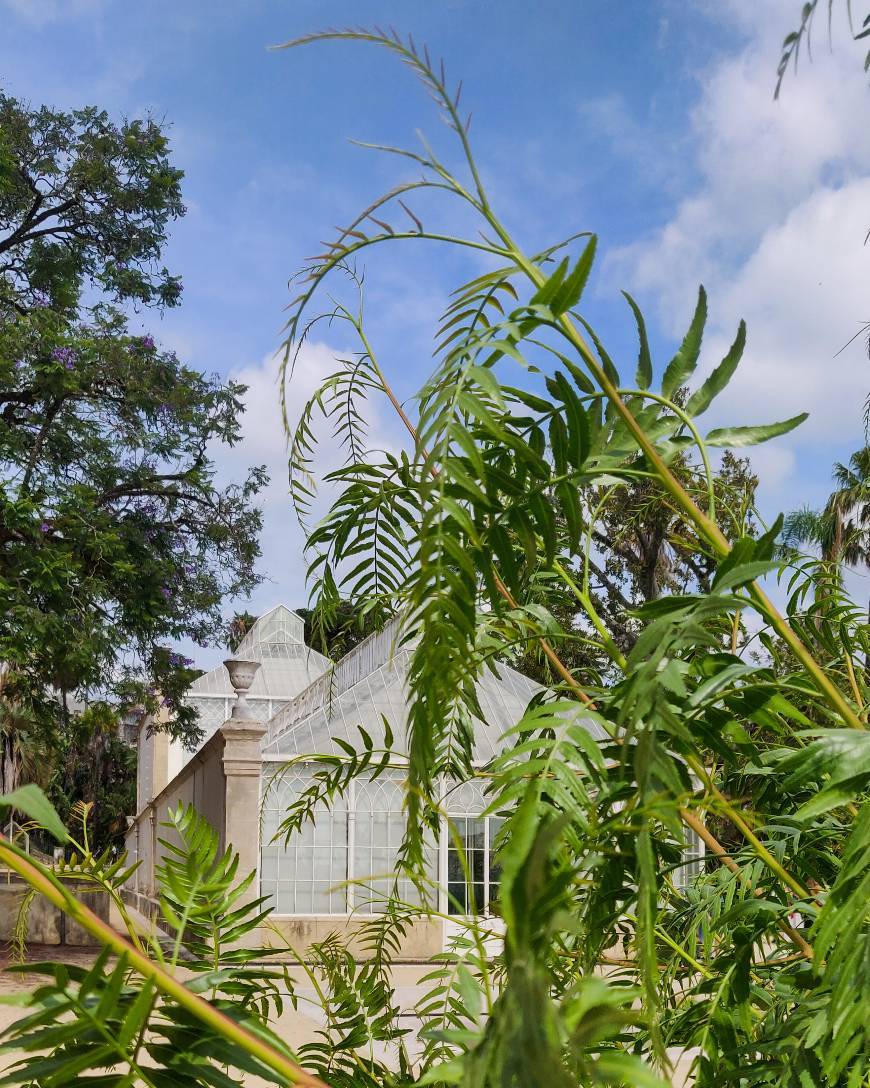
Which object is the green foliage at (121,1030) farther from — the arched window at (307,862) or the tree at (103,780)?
the tree at (103,780)

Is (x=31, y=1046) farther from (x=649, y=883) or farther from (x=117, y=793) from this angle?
(x=117, y=793)

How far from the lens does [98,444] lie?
11773 mm

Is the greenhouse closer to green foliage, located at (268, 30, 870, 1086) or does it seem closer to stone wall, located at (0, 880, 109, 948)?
stone wall, located at (0, 880, 109, 948)

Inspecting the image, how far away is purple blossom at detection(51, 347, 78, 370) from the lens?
36.8ft

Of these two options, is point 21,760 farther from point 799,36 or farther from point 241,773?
point 799,36

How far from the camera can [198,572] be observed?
12.4 m

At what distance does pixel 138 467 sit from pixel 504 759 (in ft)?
A: 38.3

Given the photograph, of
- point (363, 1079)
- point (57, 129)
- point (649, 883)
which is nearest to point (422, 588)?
point (649, 883)

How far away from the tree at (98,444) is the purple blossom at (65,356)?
2 cm

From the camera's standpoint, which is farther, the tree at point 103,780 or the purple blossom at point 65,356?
the tree at point 103,780

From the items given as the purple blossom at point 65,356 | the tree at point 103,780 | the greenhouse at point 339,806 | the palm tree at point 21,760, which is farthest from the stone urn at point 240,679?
the tree at point 103,780

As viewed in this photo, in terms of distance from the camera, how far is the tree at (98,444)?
10.9 meters

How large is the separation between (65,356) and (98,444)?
1.02 metres

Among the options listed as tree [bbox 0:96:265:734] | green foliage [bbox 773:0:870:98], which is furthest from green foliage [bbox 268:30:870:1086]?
tree [bbox 0:96:265:734]
